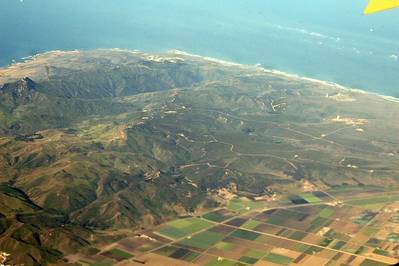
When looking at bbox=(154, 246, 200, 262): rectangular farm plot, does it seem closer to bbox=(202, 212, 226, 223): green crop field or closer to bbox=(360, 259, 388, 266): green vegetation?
bbox=(202, 212, 226, 223): green crop field

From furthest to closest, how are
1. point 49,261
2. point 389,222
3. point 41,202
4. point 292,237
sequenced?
point 41,202, point 389,222, point 292,237, point 49,261

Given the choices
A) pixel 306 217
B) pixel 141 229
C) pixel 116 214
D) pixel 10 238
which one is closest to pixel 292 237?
pixel 306 217

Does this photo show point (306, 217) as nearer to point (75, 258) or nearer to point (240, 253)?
point (240, 253)

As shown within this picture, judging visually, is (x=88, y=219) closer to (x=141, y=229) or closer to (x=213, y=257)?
(x=141, y=229)

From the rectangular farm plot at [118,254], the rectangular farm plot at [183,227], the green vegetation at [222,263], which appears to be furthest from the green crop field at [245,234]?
the rectangular farm plot at [118,254]

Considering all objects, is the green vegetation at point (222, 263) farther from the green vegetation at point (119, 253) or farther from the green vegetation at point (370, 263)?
the green vegetation at point (370, 263)

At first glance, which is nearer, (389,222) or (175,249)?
(175,249)

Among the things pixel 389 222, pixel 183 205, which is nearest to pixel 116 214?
pixel 183 205

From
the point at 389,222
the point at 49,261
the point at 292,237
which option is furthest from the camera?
the point at 389,222
